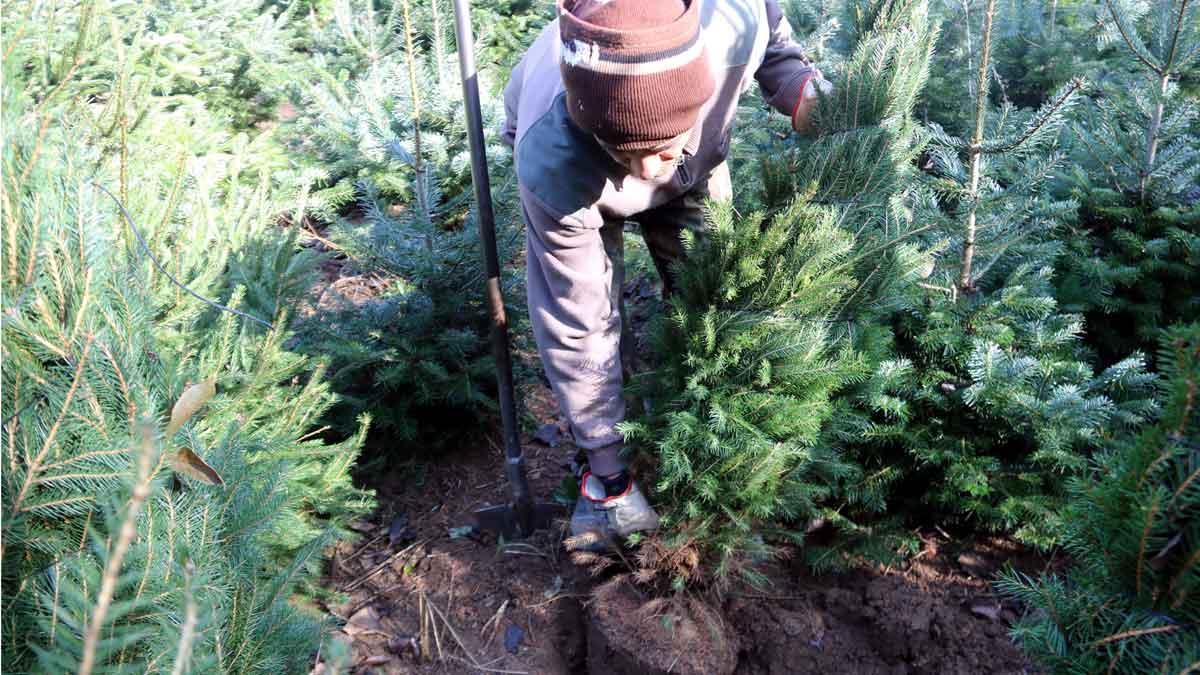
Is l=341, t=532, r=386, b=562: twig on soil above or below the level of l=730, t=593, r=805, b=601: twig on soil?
below

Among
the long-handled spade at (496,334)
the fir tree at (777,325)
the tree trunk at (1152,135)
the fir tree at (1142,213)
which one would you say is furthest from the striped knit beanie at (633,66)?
the tree trunk at (1152,135)

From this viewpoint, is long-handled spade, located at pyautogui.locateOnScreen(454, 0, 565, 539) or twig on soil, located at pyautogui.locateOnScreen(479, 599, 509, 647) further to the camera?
twig on soil, located at pyautogui.locateOnScreen(479, 599, 509, 647)

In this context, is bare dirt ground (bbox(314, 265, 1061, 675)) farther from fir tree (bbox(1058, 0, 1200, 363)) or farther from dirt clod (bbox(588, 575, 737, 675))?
fir tree (bbox(1058, 0, 1200, 363))

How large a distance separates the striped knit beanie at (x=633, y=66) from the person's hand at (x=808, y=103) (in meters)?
0.67

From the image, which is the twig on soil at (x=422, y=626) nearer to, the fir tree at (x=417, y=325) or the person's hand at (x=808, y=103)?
the fir tree at (x=417, y=325)

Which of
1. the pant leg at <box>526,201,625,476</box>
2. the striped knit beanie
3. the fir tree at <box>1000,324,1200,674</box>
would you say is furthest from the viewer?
the pant leg at <box>526,201,625,476</box>

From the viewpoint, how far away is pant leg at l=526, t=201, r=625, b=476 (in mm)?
2480

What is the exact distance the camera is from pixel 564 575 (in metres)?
3.11

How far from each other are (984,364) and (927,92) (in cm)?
248

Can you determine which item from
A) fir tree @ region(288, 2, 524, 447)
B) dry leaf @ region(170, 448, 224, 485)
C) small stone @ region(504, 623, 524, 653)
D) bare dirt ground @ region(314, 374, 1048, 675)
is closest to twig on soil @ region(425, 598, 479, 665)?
bare dirt ground @ region(314, 374, 1048, 675)

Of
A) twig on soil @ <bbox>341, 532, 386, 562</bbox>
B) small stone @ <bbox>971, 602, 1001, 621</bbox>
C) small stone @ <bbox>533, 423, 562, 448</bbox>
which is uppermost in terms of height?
small stone @ <bbox>971, 602, 1001, 621</bbox>

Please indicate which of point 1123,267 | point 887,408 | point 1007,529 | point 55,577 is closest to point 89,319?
point 55,577

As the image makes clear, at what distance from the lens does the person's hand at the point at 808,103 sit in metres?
2.61

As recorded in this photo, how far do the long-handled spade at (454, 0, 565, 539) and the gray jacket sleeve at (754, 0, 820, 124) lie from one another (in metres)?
0.98
